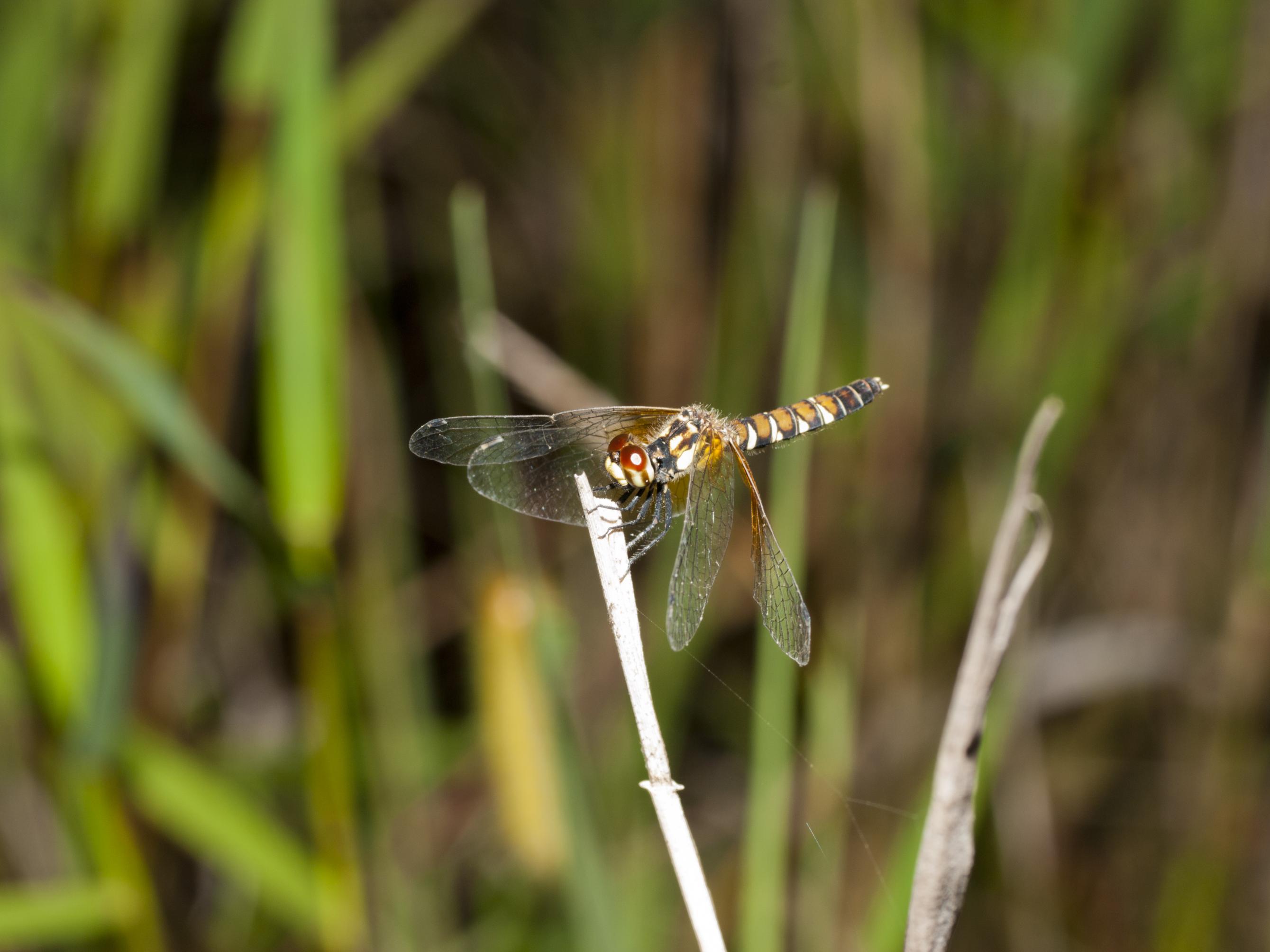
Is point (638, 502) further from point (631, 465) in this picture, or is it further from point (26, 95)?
point (26, 95)

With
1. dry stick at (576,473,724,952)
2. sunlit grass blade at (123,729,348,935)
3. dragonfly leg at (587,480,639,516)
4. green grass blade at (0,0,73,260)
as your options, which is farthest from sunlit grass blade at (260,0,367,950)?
green grass blade at (0,0,73,260)

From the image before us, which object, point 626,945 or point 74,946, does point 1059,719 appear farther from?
point 74,946

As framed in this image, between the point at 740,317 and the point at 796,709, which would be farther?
the point at 740,317

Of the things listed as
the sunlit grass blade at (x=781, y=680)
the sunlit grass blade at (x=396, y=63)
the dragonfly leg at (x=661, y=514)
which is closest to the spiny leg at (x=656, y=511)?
the dragonfly leg at (x=661, y=514)

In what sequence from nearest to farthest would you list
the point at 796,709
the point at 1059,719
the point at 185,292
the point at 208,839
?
1. the point at 208,839
2. the point at 796,709
3. the point at 185,292
4. the point at 1059,719

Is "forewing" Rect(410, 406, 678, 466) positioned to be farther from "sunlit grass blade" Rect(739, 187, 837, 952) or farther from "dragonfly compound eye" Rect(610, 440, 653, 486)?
"sunlit grass blade" Rect(739, 187, 837, 952)

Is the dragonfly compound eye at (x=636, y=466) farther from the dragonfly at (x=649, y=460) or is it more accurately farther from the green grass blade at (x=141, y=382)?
the green grass blade at (x=141, y=382)

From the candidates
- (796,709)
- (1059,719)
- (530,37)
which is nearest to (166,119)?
(530,37)
